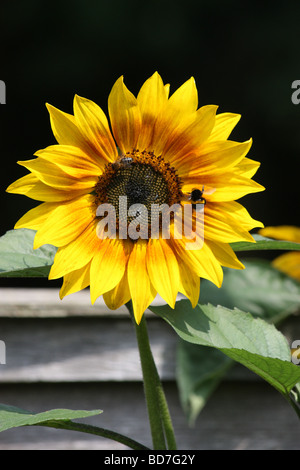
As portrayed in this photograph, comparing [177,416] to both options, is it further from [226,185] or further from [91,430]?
[226,185]

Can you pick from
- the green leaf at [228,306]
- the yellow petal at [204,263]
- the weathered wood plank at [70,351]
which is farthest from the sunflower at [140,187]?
the weathered wood plank at [70,351]

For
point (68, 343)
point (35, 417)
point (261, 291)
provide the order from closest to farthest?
point (35, 417)
point (68, 343)
point (261, 291)

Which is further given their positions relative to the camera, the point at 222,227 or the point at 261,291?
the point at 261,291

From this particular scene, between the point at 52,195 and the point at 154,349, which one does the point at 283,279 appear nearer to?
the point at 154,349

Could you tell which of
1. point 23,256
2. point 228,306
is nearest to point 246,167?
point 23,256

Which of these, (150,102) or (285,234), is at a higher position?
(150,102)

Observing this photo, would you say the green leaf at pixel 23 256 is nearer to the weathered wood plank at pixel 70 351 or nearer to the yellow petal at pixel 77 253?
the yellow petal at pixel 77 253

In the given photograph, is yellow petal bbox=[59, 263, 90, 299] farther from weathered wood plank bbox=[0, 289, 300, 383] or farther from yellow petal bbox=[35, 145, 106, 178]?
weathered wood plank bbox=[0, 289, 300, 383]
